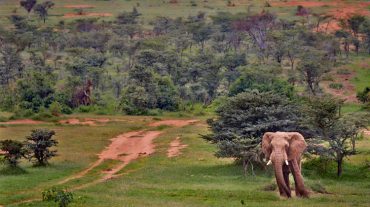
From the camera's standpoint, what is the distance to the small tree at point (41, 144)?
34.2 meters

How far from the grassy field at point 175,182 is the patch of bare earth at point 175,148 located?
0.43 meters

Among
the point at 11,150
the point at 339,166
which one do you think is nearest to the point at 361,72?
the point at 339,166

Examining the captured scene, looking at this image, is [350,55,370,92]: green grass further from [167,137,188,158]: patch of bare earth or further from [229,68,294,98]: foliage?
[167,137,188,158]: patch of bare earth

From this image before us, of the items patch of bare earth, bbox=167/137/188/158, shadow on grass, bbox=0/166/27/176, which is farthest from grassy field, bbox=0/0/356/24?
shadow on grass, bbox=0/166/27/176

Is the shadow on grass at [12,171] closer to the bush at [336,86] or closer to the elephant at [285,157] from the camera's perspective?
the elephant at [285,157]

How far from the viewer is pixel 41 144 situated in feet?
113

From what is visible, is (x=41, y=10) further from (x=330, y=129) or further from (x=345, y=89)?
(x=330, y=129)

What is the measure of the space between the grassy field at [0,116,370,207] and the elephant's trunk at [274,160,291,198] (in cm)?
36

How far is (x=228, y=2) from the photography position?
13662cm

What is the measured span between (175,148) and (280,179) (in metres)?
18.8

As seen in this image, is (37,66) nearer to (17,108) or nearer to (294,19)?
(17,108)

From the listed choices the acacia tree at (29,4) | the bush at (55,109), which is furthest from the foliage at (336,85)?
the acacia tree at (29,4)

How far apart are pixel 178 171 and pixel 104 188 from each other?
627 cm

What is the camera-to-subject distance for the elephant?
24016 mm
